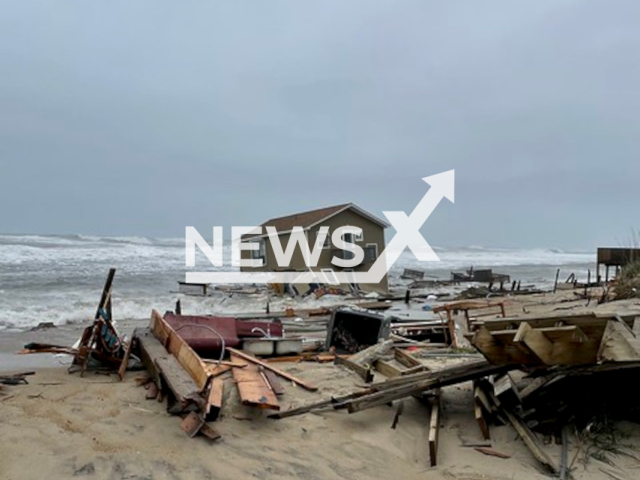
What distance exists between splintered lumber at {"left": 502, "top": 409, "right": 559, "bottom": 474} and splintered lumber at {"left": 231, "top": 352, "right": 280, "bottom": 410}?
2.57 metres

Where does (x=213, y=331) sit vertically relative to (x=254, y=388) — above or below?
above

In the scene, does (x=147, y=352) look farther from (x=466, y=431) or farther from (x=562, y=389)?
(x=562, y=389)

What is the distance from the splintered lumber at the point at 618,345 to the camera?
4.74 meters

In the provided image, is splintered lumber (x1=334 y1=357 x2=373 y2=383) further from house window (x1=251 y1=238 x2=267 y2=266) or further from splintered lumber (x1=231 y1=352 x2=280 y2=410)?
house window (x1=251 y1=238 x2=267 y2=266)

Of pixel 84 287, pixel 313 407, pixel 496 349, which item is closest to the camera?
pixel 496 349

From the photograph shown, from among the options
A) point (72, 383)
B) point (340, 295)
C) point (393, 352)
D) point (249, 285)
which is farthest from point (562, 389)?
point (249, 285)

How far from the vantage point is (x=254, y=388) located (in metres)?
6.22

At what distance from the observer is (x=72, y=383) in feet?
23.0

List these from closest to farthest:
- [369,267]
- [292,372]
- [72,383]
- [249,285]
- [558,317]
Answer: [558,317] → [72,383] → [292,372] → [369,267] → [249,285]

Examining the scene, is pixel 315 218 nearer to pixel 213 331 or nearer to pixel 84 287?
pixel 84 287

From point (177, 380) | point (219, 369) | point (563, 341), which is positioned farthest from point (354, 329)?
point (563, 341)

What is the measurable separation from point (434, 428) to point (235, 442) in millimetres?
2089

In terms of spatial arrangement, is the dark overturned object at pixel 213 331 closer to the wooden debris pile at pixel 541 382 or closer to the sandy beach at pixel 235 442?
the sandy beach at pixel 235 442

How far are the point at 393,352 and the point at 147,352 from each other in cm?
423
